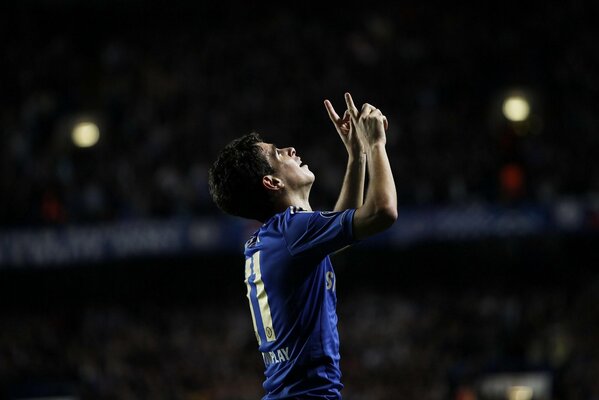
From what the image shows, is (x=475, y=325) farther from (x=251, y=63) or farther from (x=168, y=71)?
(x=168, y=71)

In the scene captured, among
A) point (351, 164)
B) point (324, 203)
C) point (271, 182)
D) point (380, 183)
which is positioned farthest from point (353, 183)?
point (324, 203)

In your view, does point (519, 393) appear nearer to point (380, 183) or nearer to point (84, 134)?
point (84, 134)

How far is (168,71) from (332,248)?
20452 millimetres

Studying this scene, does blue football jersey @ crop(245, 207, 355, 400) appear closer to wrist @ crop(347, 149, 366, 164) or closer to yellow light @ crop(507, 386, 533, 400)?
wrist @ crop(347, 149, 366, 164)

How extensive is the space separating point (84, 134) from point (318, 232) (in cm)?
1624

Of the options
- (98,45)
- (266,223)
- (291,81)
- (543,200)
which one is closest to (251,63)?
(291,81)

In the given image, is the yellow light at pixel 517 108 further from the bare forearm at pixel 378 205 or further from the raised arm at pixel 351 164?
the bare forearm at pixel 378 205

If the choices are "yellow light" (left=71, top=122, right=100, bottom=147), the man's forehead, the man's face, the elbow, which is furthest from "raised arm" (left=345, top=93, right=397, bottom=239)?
"yellow light" (left=71, top=122, right=100, bottom=147)

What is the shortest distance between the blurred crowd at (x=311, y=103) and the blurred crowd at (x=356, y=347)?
6.83 ft

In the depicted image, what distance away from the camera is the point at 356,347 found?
18.6m

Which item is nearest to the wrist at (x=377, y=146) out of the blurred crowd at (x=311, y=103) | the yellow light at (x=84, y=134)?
the blurred crowd at (x=311, y=103)

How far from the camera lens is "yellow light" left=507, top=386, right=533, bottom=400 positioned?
15.6m

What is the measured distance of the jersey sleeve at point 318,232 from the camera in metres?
4.88

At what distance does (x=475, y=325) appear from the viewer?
18594mm
